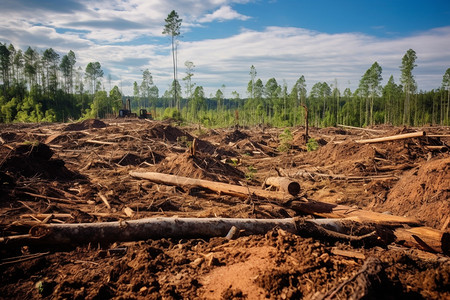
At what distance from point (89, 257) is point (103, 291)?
119cm

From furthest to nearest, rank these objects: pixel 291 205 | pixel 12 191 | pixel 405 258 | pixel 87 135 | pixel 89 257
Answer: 1. pixel 87 135
2. pixel 12 191
3. pixel 291 205
4. pixel 89 257
5. pixel 405 258

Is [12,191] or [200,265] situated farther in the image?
[12,191]

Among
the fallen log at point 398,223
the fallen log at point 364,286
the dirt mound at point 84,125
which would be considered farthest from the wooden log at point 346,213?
the dirt mound at point 84,125

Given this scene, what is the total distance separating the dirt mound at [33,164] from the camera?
8.61 m

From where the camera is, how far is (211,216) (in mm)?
5832

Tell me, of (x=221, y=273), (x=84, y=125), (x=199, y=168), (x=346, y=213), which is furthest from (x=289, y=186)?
(x=84, y=125)

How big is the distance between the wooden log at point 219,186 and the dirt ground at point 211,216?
0.67ft

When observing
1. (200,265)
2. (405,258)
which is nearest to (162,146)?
(200,265)

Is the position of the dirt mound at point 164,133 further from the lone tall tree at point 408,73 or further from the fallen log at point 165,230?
the lone tall tree at point 408,73

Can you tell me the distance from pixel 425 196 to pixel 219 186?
5.01 meters

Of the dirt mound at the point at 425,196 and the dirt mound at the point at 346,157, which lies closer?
the dirt mound at the point at 425,196

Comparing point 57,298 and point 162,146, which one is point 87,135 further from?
point 57,298

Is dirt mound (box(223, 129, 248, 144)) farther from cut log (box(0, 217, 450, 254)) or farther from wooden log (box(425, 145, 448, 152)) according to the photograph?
cut log (box(0, 217, 450, 254))

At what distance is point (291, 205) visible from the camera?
253 inches
